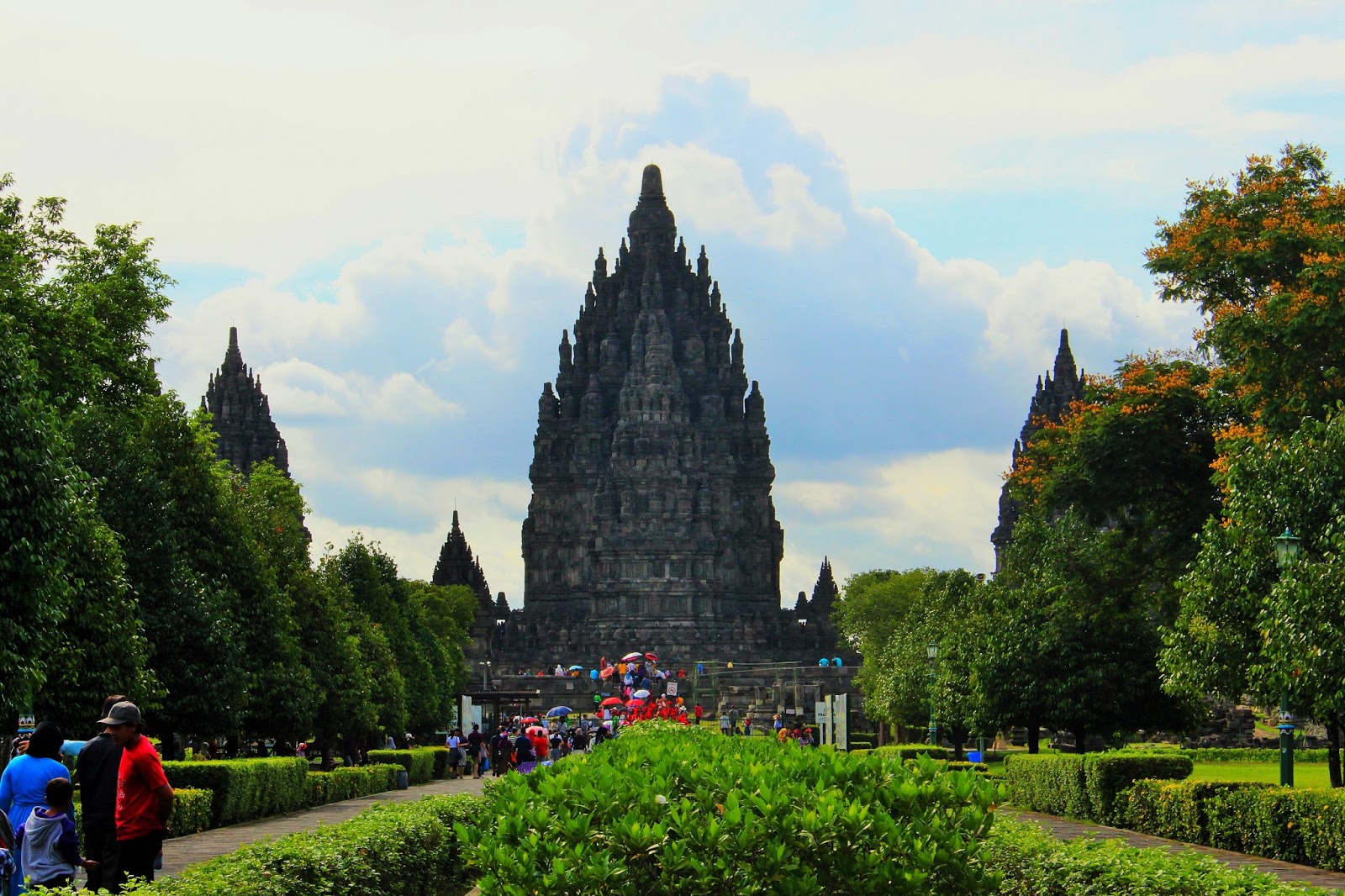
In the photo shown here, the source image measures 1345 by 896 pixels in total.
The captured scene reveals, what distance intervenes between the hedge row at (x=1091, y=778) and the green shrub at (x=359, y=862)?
1481 centimetres

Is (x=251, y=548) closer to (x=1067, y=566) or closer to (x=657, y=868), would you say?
(x=1067, y=566)

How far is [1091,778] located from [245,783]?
1674 centimetres

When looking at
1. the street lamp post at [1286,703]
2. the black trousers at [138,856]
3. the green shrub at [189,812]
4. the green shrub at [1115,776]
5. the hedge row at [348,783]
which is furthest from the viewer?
the hedge row at [348,783]

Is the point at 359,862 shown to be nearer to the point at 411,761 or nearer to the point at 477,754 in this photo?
the point at 411,761

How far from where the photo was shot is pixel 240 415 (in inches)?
6053

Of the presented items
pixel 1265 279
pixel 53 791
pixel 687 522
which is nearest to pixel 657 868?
pixel 53 791

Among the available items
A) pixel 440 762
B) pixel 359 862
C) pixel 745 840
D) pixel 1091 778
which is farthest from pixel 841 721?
pixel 440 762

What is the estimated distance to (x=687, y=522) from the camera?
556 ft

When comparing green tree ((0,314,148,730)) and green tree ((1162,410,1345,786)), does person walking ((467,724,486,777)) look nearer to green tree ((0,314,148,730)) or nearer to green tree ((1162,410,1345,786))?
green tree ((1162,410,1345,786))

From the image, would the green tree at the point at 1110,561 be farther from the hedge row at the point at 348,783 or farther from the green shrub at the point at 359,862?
the green shrub at the point at 359,862

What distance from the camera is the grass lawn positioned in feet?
159

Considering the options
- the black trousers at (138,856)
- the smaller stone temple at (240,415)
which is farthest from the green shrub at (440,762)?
the smaller stone temple at (240,415)

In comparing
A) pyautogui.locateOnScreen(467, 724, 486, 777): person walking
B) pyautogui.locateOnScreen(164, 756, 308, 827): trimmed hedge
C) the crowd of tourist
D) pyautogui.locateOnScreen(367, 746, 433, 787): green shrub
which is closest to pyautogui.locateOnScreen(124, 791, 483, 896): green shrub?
the crowd of tourist

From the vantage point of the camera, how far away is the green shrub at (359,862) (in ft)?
51.1
